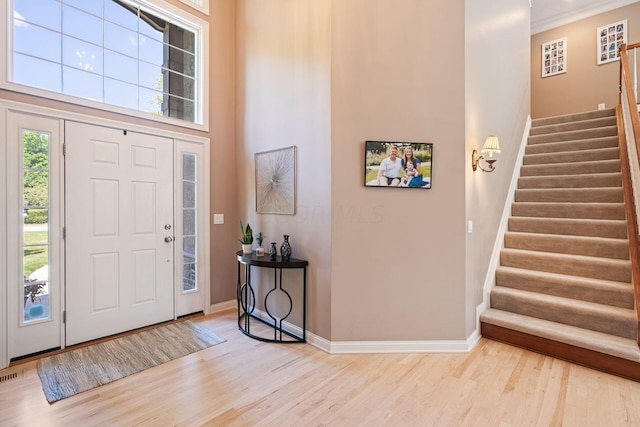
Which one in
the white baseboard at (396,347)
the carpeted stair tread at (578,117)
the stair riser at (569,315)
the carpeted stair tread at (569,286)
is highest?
the carpeted stair tread at (578,117)

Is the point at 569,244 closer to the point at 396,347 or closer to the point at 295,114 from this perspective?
the point at 396,347

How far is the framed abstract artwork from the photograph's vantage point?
3.16 m

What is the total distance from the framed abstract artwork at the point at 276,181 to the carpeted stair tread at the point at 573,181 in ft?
11.6

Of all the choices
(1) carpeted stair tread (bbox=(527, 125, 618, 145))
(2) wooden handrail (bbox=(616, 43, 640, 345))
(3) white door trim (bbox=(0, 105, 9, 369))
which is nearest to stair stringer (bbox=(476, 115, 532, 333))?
(1) carpeted stair tread (bbox=(527, 125, 618, 145))

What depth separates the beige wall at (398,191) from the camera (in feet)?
8.96

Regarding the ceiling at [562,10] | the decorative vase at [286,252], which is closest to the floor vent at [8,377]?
the decorative vase at [286,252]

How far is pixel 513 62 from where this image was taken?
4.51m

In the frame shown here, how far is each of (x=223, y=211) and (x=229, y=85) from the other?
5.46 ft

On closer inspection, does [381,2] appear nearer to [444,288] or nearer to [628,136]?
[444,288]

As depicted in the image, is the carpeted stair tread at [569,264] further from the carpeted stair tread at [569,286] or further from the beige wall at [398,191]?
the beige wall at [398,191]

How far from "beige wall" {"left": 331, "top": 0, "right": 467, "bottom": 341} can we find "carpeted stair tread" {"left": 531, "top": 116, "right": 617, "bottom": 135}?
3.76m

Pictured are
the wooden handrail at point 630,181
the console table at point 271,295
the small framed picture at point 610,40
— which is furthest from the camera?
the small framed picture at point 610,40

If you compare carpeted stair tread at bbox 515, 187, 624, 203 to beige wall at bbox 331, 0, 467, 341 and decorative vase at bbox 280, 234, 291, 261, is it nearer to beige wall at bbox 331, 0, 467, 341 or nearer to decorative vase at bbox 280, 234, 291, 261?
beige wall at bbox 331, 0, 467, 341

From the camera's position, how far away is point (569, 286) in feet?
9.95
